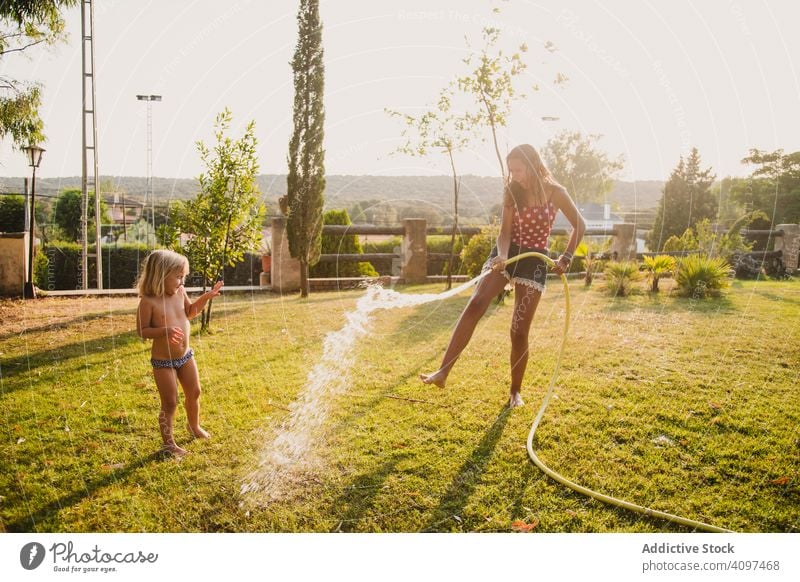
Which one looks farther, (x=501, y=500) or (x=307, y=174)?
(x=307, y=174)

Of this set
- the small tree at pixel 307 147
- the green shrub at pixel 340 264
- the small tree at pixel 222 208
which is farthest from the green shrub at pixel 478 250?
the small tree at pixel 222 208

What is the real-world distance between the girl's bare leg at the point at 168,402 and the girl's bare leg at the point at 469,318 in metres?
1.47

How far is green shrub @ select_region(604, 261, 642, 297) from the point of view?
8.67 meters

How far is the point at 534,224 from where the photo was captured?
3484 mm

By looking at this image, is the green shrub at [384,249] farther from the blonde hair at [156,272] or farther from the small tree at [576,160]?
the blonde hair at [156,272]

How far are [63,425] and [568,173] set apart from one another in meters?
8.23

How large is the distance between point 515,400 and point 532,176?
157 cm

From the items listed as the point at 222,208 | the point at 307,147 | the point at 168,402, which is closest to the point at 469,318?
the point at 168,402

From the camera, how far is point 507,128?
6395 mm

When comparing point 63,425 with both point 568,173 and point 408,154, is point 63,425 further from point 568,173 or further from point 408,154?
point 568,173

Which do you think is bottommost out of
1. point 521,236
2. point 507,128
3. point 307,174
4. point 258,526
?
point 258,526

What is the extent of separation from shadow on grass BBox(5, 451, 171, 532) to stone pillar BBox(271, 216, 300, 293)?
250 inches

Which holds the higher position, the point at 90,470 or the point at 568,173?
the point at 568,173
